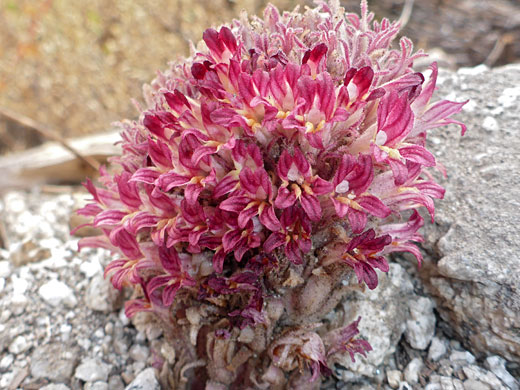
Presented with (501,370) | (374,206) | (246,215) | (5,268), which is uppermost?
(5,268)

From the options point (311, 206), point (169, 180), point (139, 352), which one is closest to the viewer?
Answer: point (311, 206)

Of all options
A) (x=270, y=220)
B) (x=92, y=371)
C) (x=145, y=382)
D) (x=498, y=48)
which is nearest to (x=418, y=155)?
(x=270, y=220)

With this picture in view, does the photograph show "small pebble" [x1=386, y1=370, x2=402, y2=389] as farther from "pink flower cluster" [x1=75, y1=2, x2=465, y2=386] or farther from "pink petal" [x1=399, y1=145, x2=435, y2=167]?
"pink petal" [x1=399, y1=145, x2=435, y2=167]

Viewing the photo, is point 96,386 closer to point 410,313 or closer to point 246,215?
point 246,215

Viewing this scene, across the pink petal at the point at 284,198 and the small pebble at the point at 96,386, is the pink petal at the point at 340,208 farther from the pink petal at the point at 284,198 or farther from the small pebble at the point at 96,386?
the small pebble at the point at 96,386

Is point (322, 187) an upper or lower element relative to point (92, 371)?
upper

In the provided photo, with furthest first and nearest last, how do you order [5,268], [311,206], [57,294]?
[5,268] < [57,294] < [311,206]

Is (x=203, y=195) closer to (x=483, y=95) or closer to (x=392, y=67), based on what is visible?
(x=392, y=67)
